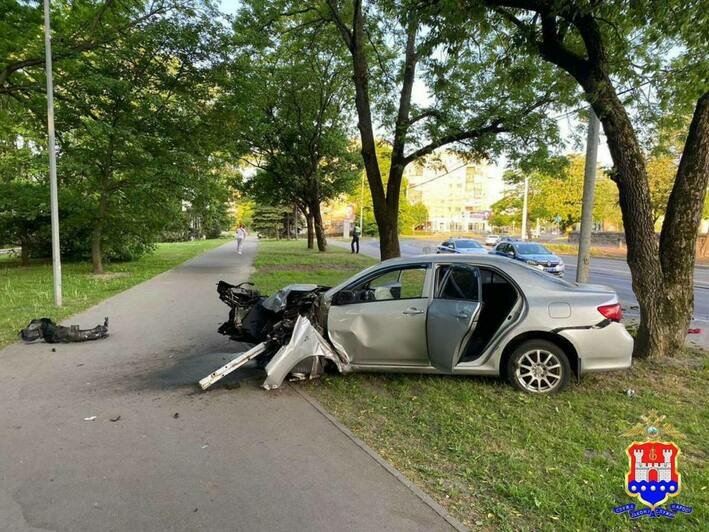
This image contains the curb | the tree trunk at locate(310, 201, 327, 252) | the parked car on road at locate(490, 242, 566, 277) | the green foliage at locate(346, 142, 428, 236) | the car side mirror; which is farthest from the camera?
the green foliage at locate(346, 142, 428, 236)

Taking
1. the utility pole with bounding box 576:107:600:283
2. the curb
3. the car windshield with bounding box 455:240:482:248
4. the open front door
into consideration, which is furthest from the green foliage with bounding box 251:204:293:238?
the curb

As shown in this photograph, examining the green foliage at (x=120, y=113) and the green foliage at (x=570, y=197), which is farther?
the green foliage at (x=570, y=197)

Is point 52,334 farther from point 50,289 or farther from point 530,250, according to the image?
point 530,250

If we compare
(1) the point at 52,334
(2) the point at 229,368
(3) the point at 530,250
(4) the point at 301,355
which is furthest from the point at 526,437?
(3) the point at 530,250

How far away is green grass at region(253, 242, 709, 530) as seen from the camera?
3031 mm

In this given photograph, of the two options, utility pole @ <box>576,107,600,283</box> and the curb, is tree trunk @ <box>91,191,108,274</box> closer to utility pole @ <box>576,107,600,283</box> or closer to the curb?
the curb

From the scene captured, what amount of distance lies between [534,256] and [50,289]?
675 inches

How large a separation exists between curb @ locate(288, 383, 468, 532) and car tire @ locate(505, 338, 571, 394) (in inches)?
77.0

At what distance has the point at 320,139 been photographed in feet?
92.5

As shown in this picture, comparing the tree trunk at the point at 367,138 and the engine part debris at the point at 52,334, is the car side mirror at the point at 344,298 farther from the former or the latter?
the tree trunk at the point at 367,138

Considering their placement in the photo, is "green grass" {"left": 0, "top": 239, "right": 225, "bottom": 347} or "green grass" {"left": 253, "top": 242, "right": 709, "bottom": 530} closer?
"green grass" {"left": 253, "top": 242, "right": 709, "bottom": 530}

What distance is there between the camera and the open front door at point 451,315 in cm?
496

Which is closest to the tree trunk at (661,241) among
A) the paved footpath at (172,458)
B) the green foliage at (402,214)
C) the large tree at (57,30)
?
the paved footpath at (172,458)

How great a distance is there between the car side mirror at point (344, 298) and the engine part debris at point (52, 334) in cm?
438
